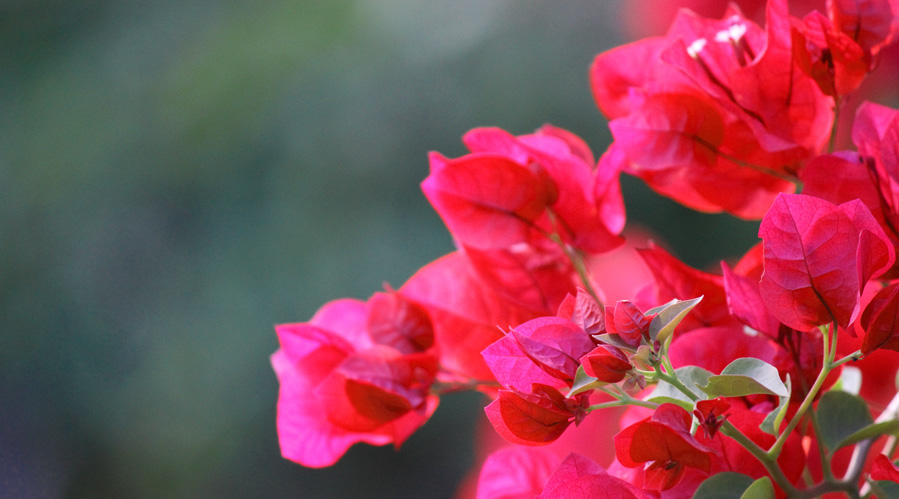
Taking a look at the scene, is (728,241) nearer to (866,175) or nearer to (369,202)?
(369,202)

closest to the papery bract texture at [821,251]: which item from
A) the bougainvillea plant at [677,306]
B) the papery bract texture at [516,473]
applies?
the bougainvillea plant at [677,306]

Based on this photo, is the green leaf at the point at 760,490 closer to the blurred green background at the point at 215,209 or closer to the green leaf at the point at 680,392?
the green leaf at the point at 680,392

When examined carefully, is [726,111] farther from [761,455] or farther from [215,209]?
[215,209]

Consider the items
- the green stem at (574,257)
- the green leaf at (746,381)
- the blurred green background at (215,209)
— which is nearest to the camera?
the green leaf at (746,381)

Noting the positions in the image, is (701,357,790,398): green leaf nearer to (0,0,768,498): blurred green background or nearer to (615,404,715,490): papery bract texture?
(615,404,715,490): papery bract texture

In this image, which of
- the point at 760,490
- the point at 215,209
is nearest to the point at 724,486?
the point at 760,490
